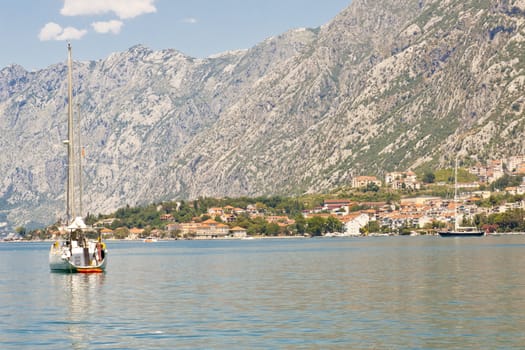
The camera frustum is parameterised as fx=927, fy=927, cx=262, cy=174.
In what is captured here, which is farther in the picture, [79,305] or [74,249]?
[74,249]

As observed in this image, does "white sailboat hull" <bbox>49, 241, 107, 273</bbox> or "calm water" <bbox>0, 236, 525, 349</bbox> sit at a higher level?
"white sailboat hull" <bbox>49, 241, 107, 273</bbox>

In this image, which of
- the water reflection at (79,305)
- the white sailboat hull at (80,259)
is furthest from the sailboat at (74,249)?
the water reflection at (79,305)

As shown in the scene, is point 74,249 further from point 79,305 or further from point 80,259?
point 79,305

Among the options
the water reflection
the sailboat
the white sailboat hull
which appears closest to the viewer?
the water reflection

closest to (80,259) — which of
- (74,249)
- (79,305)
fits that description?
(74,249)

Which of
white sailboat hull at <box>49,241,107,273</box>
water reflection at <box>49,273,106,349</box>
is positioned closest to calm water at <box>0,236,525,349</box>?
water reflection at <box>49,273,106,349</box>

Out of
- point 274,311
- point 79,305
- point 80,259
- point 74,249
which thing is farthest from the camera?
point 74,249

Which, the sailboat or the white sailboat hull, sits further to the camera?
the white sailboat hull

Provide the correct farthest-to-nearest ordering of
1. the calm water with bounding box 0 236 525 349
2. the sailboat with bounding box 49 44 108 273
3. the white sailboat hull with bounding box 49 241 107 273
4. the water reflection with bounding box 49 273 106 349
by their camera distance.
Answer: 1. the white sailboat hull with bounding box 49 241 107 273
2. the sailboat with bounding box 49 44 108 273
3. the water reflection with bounding box 49 273 106 349
4. the calm water with bounding box 0 236 525 349

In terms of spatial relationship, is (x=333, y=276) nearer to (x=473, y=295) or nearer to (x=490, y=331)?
(x=473, y=295)

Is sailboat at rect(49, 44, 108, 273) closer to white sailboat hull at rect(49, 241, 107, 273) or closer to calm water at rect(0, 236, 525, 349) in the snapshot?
white sailboat hull at rect(49, 241, 107, 273)

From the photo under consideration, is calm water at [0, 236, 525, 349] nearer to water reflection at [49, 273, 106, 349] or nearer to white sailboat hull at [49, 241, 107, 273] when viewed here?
water reflection at [49, 273, 106, 349]

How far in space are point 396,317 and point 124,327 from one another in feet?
65.5

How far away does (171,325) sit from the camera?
221 ft
